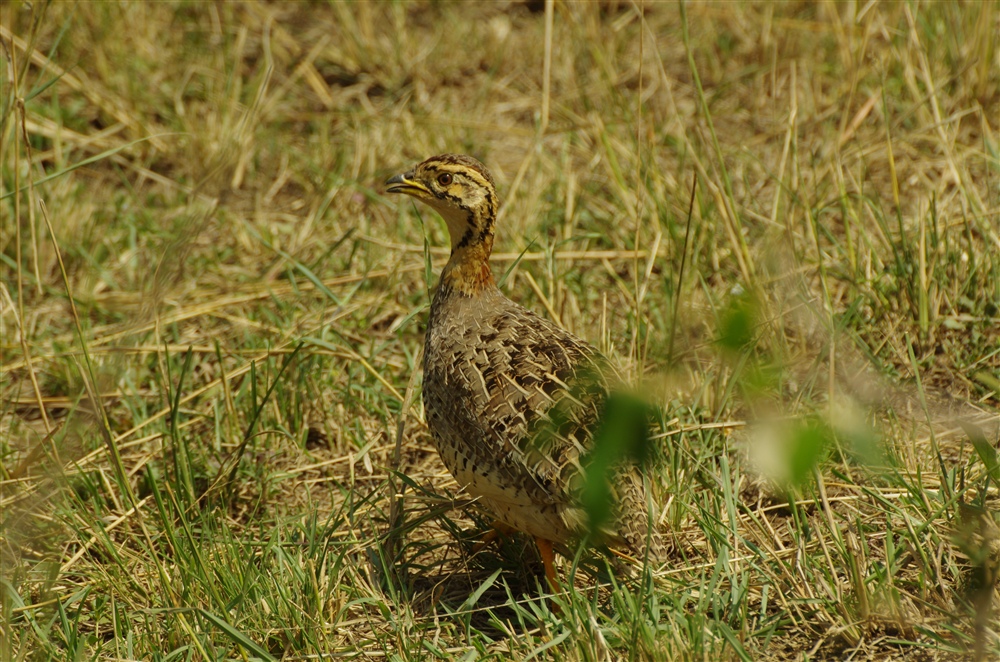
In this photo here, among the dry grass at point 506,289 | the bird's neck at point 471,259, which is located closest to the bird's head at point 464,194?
the bird's neck at point 471,259

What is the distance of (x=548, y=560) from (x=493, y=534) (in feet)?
1.34

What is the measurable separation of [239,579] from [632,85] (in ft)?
16.4

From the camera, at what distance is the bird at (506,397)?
3.64 metres

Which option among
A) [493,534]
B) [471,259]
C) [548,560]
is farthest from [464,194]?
[548,560]

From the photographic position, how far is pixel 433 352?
14.5 ft

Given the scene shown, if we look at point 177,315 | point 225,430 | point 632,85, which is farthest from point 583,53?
point 225,430

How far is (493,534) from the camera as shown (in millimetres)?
4270

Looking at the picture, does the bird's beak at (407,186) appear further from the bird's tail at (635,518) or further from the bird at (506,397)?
the bird's tail at (635,518)

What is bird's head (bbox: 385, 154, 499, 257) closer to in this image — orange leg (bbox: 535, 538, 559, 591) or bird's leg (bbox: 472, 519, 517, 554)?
bird's leg (bbox: 472, 519, 517, 554)

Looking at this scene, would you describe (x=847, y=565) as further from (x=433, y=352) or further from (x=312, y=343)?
(x=312, y=343)

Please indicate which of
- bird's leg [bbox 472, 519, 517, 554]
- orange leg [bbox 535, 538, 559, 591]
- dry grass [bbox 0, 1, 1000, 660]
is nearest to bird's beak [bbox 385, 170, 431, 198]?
dry grass [bbox 0, 1, 1000, 660]

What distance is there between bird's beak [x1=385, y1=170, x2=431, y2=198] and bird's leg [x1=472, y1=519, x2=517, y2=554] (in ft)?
4.88

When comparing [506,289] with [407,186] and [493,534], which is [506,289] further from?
[493,534]

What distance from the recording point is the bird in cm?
364
